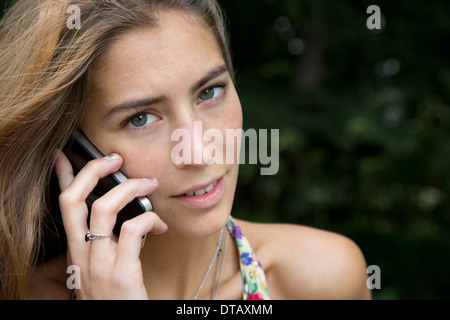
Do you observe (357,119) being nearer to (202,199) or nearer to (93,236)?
(202,199)

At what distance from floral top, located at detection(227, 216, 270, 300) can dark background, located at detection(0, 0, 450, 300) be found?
52.1 inches

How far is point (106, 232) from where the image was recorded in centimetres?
157

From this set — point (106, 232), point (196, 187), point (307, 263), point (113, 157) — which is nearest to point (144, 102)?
point (113, 157)

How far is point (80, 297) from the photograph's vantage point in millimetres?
1637

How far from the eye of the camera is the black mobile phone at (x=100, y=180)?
5.40 feet

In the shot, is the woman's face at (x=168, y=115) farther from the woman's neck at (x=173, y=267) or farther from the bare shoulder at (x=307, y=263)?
the bare shoulder at (x=307, y=263)

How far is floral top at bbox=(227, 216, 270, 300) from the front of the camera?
2047 mm

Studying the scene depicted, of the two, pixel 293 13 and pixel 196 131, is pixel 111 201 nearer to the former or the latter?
pixel 196 131

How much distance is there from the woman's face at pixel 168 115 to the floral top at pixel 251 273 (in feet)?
1.54

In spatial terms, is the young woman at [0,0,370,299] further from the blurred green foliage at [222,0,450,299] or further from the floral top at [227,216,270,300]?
the blurred green foliage at [222,0,450,299]

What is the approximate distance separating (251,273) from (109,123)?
95cm

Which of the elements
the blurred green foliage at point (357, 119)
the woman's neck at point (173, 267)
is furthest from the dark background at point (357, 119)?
the woman's neck at point (173, 267)
